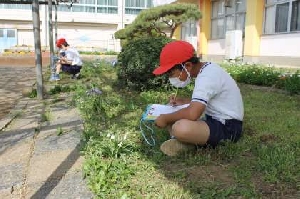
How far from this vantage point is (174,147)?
304 cm

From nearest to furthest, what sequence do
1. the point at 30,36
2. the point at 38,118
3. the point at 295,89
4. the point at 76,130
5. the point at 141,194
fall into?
the point at 141,194
the point at 76,130
the point at 38,118
the point at 295,89
the point at 30,36

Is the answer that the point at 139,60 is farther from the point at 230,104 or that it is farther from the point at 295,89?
the point at 230,104

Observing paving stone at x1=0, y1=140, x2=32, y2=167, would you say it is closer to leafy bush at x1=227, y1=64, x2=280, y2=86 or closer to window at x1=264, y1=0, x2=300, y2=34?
leafy bush at x1=227, y1=64, x2=280, y2=86

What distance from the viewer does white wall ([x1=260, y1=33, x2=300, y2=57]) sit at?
12.5 metres

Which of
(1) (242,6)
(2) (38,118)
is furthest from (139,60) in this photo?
(1) (242,6)

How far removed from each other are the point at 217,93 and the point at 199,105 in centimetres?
28

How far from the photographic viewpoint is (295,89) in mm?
6230

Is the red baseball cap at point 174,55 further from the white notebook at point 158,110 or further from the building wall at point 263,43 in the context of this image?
the building wall at point 263,43

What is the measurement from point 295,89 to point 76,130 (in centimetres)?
420

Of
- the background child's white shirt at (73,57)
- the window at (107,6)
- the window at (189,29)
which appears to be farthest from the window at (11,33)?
the background child's white shirt at (73,57)

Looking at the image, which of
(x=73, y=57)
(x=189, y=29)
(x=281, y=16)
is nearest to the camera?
(x=73, y=57)

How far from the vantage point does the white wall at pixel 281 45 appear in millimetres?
12547

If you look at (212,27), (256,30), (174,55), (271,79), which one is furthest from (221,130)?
(212,27)

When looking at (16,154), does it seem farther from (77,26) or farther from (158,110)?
(77,26)
